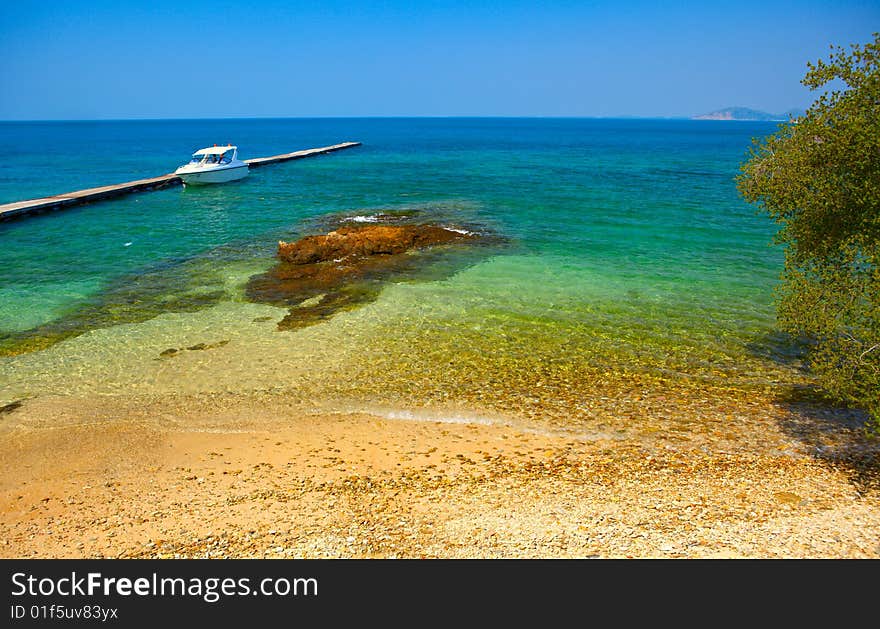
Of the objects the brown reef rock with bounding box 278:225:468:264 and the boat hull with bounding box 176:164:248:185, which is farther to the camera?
the boat hull with bounding box 176:164:248:185

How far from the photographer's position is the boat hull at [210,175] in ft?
177

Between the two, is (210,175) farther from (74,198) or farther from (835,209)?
(835,209)

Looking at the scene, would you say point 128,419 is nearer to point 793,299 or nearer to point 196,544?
point 196,544

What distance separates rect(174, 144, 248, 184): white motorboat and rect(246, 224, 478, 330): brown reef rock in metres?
30.7

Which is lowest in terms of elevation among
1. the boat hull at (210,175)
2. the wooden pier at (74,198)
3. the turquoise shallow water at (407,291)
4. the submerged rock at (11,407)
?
the submerged rock at (11,407)

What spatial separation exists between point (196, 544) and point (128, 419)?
6.04 metres

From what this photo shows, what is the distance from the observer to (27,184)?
57656 mm

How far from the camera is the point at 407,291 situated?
23.0 meters

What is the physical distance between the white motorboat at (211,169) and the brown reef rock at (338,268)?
101ft

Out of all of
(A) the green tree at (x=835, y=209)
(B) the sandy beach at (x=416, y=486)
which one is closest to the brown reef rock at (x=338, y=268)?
(B) the sandy beach at (x=416, y=486)

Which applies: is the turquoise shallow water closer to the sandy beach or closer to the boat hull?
the sandy beach

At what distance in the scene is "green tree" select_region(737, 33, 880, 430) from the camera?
429 inches

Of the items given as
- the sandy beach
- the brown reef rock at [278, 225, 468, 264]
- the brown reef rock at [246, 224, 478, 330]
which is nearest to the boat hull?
the brown reef rock at [278, 225, 468, 264]

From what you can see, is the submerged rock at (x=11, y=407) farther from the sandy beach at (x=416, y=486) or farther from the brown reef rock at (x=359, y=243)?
the brown reef rock at (x=359, y=243)
